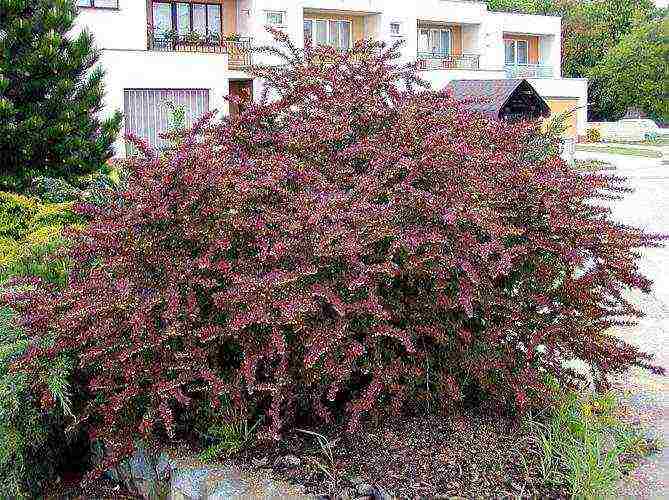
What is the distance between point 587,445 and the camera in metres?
4.63

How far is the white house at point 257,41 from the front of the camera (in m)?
22.7

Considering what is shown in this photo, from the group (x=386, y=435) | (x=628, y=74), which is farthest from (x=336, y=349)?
(x=628, y=74)

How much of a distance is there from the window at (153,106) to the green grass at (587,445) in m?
18.4

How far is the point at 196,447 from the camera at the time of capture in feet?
15.6

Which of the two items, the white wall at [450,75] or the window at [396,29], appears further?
the window at [396,29]

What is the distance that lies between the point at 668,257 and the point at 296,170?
29.5 ft

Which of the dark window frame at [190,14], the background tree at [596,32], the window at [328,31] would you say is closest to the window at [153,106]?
the dark window frame at [190,14]

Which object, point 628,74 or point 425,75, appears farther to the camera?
point 628,74

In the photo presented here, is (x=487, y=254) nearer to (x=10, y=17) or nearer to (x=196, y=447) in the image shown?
(x=196, y=447)

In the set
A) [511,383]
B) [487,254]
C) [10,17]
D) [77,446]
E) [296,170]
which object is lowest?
[77,446]

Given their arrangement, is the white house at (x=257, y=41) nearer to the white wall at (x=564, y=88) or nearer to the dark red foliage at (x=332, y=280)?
the white wall at (x=564, y=88)

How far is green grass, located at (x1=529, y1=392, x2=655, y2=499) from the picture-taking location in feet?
14.1

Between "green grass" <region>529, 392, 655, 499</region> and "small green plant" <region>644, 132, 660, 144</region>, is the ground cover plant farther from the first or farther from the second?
"small green plant" <region>644, 132, 660, 144</region>

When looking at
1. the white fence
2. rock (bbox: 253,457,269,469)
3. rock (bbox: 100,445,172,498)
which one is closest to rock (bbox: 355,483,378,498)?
rock (bbox: 253,457,269,469)
